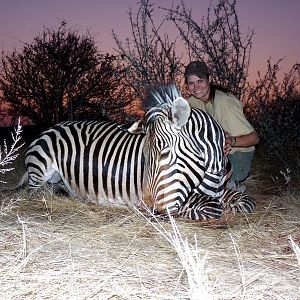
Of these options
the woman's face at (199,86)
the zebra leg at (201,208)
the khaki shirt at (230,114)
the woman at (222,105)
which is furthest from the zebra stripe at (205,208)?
the woman's face at (199,86)

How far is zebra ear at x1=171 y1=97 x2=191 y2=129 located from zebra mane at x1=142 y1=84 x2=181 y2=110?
1.06 ft

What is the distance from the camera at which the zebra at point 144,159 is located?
3.16 meters

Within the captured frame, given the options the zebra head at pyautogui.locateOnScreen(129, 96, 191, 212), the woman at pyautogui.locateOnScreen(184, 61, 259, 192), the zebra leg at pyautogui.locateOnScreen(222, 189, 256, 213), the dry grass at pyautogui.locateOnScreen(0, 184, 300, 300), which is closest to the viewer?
the dry grass at pyautogui.locateOnScreen(0, 184, 300, 300)

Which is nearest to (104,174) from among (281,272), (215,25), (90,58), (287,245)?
(287,245)

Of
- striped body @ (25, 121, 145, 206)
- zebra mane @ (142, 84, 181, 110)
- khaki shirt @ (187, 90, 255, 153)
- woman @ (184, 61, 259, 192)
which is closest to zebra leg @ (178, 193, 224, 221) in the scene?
striped body @ (25, 121, 145, 206)

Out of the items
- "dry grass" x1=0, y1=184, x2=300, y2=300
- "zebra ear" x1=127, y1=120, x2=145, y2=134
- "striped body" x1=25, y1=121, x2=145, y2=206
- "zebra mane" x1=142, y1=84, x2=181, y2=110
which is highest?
"zebra mane" x1=142, y1=84, x2=181, y2=110

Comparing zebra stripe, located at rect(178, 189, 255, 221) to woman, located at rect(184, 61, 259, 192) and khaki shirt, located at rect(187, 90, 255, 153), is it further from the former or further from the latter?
khaki shirt, located at rect(187, 90, 255, 153)

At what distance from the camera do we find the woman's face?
4.38 m

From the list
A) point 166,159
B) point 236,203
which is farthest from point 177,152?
point 236,203

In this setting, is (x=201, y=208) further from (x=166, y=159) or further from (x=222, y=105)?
(x=222, y=105)

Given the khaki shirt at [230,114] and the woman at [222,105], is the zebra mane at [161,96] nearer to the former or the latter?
the woman at [222,105]

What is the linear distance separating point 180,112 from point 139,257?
3.28 feet

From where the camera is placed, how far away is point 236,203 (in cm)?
381

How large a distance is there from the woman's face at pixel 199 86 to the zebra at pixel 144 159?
0.69 meters
